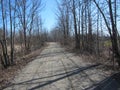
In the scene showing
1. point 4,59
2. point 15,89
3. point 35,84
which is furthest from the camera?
point 4,59

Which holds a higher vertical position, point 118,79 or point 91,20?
point 91,20

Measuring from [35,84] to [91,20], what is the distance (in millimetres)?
21494

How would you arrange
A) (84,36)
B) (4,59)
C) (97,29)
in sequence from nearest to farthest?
(4,59) < (97,29) < (84,36)

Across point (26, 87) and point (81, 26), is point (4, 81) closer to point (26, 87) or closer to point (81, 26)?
point (26, 87)

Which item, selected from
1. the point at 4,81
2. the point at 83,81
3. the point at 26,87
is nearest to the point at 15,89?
the point at 26,87

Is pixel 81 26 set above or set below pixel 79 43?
above

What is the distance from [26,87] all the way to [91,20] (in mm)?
22020

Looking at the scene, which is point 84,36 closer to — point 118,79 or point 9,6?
point 9,6

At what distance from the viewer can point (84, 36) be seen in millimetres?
33125

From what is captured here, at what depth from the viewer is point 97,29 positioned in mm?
28391

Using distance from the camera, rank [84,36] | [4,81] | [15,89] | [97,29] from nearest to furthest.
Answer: [15,89] < [4,81] < [97,29] < [84,36]

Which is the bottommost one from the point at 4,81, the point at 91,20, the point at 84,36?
the point at 4,81

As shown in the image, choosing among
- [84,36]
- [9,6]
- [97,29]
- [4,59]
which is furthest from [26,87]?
[84,36]

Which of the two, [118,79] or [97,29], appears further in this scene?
[97,29]
